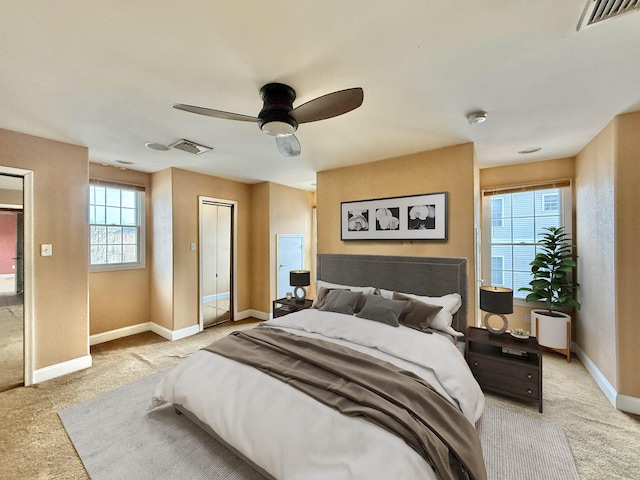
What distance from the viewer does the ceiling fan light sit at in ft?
6.23

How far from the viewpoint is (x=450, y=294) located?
123 inches

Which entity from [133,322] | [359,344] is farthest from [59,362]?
[359,344]

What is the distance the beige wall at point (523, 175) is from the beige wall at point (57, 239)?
17.5ft

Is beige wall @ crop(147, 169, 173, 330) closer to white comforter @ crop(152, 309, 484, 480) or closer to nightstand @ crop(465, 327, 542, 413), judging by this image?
white comforter @ crop(152, 309, 484, 480)

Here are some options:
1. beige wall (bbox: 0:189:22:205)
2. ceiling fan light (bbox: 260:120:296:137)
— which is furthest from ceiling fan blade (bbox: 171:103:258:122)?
beige wall (bbox: 0:189:22:205)

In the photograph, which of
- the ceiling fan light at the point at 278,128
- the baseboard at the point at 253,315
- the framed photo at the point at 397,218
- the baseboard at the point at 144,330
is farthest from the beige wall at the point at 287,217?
the ceiling fan light at the point at 278,128

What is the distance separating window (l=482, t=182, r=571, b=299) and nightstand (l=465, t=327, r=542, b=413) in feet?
5.08

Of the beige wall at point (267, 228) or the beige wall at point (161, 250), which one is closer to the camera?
the beige wall at point (161, 250)

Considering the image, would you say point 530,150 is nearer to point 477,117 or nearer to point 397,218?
point 477,117

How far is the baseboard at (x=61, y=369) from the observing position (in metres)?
2.93

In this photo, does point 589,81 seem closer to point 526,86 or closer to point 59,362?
point 526,86

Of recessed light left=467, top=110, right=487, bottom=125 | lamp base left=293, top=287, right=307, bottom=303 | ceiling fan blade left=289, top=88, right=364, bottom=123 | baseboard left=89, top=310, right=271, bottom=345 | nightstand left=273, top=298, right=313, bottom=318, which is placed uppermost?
recessed light left=467, top=110, right=487, bottom=125

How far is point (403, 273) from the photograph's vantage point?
136 inches

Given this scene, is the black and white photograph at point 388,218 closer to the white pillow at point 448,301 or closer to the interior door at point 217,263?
the white pillow at point 448,301
